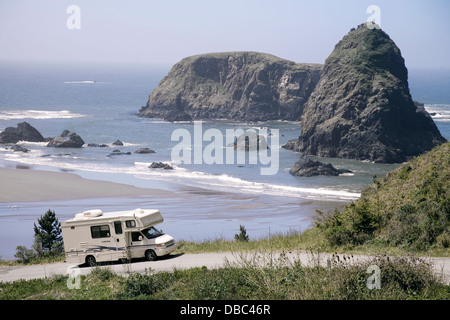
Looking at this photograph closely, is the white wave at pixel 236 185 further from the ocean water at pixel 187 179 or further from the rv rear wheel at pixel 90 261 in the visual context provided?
the rv rear wheel at pixel 90 261

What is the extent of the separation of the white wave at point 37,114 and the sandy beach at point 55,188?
62.5 m

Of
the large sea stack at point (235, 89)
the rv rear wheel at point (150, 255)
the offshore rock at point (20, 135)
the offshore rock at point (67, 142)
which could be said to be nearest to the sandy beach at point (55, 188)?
the offshore rock at point (67, 142)

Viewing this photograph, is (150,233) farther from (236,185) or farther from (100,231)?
(236,185)

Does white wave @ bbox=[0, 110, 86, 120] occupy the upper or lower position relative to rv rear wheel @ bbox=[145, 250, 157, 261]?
upper

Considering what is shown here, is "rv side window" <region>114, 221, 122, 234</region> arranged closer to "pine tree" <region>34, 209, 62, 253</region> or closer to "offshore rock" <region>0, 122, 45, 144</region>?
"pine tree" <region>34, 209, 62, 253</region>

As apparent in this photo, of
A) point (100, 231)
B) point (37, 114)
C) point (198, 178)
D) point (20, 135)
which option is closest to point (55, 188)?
point (198, 178)

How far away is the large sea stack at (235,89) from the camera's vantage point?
12838 cm

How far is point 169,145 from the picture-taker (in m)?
86.1

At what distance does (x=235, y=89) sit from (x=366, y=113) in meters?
57.8

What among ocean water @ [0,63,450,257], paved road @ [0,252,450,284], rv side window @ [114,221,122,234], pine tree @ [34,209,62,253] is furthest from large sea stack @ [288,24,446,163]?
rv side window @ [114,221,122,234]

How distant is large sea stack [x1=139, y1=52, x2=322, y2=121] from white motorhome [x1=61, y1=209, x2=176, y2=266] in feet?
331

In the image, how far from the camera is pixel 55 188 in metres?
52.2

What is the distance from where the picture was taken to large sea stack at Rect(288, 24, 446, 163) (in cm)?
8000

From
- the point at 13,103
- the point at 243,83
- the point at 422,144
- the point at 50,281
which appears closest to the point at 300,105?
the point at 243,83
